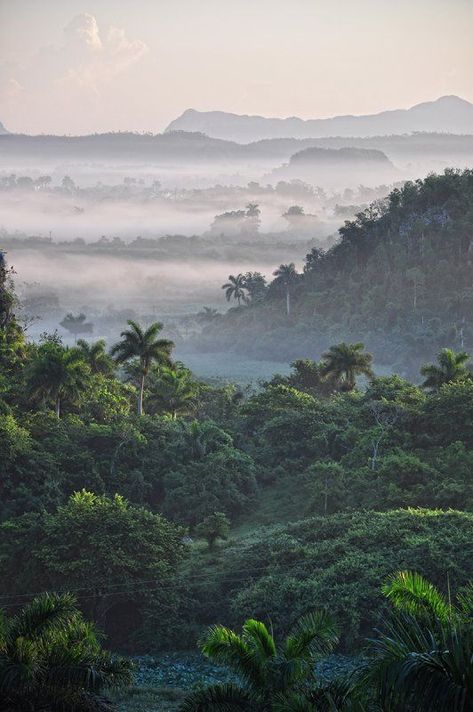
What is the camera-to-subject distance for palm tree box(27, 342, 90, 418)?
60.4m

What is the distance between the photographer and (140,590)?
41344 millimetres

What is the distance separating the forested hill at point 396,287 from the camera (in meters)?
129

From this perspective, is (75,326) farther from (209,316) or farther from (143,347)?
(143,347)

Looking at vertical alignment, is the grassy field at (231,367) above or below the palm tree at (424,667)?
below

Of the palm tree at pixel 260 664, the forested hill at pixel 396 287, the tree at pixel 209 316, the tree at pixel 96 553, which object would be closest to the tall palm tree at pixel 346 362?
the tree at pixel 96 553

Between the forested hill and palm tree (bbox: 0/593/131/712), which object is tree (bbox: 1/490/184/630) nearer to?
palm tree (bbox: 0/593/131/712)

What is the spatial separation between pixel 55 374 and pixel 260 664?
40049 mm

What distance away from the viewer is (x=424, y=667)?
16781 mm

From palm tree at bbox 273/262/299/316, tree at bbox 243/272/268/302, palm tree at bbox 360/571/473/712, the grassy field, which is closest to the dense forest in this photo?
palm tree at bbox 360/571/473/712

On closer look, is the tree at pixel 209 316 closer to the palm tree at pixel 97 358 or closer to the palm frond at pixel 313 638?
the palm tree at pixel 97 358

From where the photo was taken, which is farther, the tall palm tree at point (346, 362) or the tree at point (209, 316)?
the tree at point (209, 316)

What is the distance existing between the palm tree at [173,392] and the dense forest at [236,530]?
0.52ft

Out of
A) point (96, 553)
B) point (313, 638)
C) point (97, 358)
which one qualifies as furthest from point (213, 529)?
point (97, 358)

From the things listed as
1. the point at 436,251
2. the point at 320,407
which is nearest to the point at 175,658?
the point at 320,407
